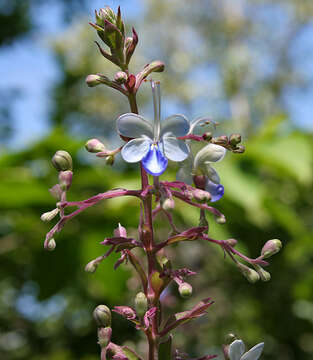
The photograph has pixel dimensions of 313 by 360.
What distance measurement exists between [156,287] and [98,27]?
0.44 m

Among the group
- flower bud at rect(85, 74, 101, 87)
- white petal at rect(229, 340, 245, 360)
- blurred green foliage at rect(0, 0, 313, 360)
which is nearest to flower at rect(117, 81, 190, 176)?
flower bud at rect(85, 74, 101, 87)

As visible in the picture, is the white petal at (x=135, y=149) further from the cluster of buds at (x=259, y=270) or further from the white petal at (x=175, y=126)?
the cluster of buds at (x=259, y=270)

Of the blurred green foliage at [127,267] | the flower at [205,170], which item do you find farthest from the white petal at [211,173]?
the blurred green foliage at [127,267]

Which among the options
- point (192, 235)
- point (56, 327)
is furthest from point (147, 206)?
point (56, 327)

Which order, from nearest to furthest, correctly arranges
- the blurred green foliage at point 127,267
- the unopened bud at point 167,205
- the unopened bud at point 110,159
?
the unopened bud at point 167,205, the unopened bud at point 110,159, the blurred green foliage at point 127,267

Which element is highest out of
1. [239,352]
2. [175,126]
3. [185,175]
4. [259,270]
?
[175,126]

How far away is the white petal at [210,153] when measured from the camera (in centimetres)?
85

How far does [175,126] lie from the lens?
805 millimetres

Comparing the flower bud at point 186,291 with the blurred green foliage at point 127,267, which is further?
the blurred green foliage at point 127,267

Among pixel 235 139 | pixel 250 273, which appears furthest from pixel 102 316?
pixel 235 139

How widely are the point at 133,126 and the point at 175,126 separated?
0.07 m

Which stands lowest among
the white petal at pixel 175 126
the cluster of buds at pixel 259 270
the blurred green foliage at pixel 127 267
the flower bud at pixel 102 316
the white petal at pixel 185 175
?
the blurred green foliage at pixel 127 267

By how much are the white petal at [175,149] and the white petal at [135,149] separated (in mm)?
30

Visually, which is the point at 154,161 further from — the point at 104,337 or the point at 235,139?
the point at 104,337
